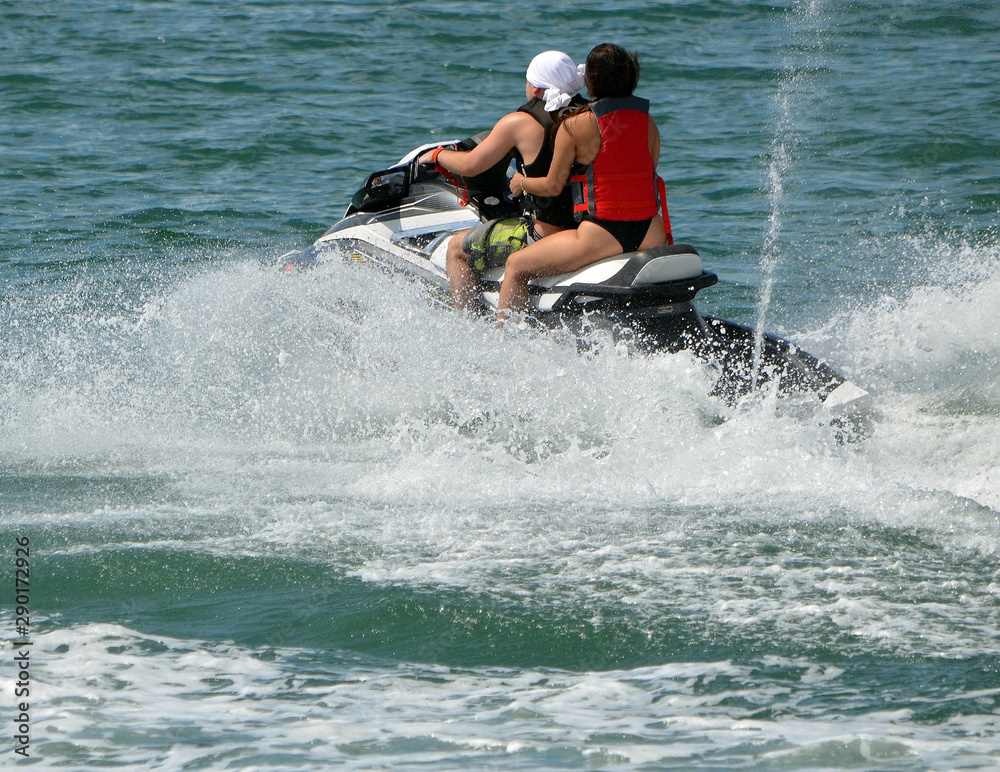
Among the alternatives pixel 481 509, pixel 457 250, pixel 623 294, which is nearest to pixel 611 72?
pixel 623 294

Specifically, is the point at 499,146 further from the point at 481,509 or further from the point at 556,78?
the point at 481,509

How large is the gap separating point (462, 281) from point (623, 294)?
90 centimetres

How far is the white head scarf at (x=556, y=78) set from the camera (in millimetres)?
5047

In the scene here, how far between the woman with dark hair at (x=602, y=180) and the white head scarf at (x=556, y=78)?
0.58 ft

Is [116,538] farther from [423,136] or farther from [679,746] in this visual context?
[423,136]

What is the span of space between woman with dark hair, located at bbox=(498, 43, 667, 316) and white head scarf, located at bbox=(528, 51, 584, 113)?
7.0 inches

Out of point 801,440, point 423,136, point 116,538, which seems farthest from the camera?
point 423,136

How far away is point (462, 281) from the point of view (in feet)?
18.2

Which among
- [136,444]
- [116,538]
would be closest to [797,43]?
[136,444]

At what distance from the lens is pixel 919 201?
33.3ft

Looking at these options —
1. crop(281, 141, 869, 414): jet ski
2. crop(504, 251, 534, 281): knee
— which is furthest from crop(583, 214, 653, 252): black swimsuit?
crop(504, 251, 534, 281): knee

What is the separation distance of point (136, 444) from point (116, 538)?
4.20 ft

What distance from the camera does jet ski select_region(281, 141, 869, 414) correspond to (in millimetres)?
5047

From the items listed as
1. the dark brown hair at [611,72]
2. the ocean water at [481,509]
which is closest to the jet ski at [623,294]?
the ocean water at [481,509]
